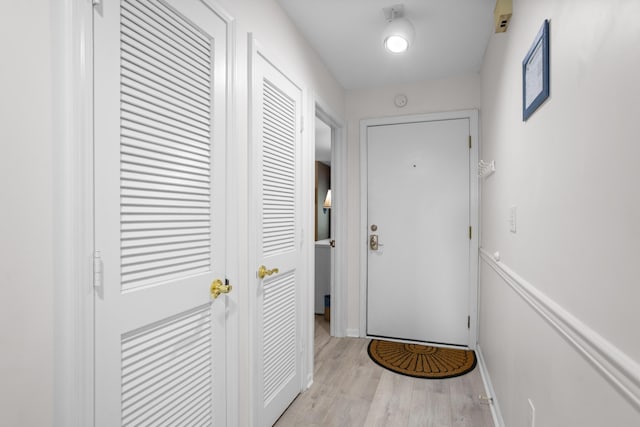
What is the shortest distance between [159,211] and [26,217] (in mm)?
407

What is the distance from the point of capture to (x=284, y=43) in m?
2.13

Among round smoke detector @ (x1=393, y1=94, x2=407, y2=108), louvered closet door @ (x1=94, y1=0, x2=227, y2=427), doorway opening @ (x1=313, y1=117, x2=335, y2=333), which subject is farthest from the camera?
doorway opening @ (x1=313, y1=117, x2=335, y2=333)

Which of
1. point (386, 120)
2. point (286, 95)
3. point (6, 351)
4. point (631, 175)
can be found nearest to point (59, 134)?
point (6, 351)

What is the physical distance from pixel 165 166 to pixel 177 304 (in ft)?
1.65

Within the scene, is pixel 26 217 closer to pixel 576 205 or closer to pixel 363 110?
pixel 576 205

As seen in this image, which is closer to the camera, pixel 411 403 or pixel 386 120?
pixel 411 403

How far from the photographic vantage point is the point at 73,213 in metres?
0.91

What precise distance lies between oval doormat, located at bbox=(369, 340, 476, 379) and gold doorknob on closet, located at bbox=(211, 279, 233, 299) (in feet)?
5.67

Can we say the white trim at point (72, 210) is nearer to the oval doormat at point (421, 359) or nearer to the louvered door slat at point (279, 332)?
the louvered door slat at point (279, 332)

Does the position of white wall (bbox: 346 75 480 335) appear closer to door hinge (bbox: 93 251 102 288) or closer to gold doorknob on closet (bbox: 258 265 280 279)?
gold doorknob on closet (bbox: 258 265 280 279)

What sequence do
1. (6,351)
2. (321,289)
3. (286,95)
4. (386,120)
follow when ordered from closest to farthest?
1. (6,351)
2. (286,95)
3. (386,120)
4. (321,289)

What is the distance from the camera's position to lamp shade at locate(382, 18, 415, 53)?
213 cm

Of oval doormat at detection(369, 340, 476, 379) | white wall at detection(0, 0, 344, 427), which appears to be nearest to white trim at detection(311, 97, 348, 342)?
oval doormat at detection(369, 340, 476, 379)

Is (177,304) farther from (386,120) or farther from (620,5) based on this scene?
(386,120)
